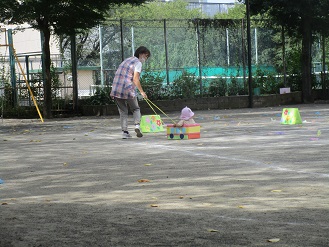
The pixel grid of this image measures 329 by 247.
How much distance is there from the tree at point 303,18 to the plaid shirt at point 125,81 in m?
14.2

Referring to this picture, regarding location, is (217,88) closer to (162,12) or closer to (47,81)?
(47,81)

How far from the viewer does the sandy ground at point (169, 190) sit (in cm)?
654

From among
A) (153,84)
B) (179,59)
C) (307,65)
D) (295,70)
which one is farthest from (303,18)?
(153,84)

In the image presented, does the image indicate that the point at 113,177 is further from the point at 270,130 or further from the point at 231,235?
the point at 270,130

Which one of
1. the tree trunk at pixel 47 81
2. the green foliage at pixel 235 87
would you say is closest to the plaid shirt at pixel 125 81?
the tree trunk at pixel 47 81

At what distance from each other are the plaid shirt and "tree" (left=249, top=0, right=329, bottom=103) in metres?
14.2

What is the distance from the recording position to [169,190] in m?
9.18

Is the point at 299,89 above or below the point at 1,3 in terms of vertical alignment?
below

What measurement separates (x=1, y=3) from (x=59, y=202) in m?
16.5

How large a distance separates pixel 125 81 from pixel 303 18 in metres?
15.5

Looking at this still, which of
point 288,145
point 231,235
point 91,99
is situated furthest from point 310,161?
point 91,99

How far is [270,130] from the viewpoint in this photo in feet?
58.1

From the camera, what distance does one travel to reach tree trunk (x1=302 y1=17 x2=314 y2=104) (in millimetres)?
31484

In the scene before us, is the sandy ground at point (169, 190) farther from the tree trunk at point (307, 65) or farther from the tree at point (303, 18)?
the tree trunk at point (307, 65)
